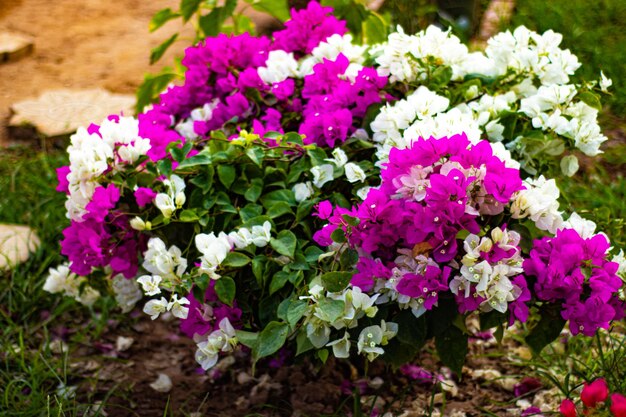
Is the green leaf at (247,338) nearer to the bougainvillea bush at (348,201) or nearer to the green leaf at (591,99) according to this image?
the bougainvillea bush at (348,201)

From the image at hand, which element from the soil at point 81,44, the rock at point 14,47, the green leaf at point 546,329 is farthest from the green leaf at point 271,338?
the rock at point 14,47

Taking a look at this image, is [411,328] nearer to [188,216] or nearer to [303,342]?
[303,342]

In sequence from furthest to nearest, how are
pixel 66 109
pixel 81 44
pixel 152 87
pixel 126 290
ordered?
pixel 81 44
pixel 66 109
pixel 152 87
pixel 126 290

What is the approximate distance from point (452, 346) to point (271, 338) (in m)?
0.40

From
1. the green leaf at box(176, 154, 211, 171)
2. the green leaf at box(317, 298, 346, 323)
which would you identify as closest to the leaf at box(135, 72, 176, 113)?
the green leaf at box(176, 154, 211, 171)

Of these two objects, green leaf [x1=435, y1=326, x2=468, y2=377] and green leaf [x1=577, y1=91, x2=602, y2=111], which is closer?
green leaf [x1=435, y1=326, x2=468, y2=377]

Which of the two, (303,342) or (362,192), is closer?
(303,342)

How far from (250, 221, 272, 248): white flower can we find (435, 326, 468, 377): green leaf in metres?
0.44

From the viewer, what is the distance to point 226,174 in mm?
1943

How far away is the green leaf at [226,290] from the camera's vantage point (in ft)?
5.82

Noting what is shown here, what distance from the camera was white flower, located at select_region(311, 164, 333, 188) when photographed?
191 cm

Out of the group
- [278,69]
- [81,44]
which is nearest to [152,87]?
[278,69]

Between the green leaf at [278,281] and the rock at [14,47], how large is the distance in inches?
146

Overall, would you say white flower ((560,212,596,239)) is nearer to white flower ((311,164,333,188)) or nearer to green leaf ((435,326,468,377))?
green leaf ((435,326,468,377))
